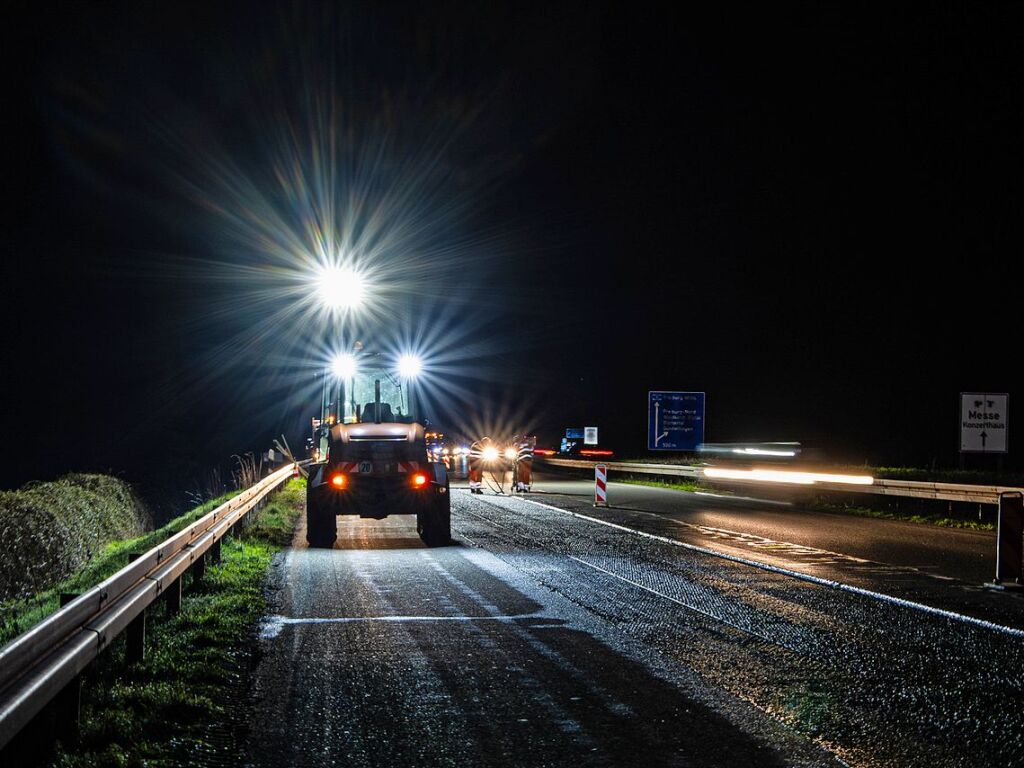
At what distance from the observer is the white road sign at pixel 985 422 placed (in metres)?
23.6

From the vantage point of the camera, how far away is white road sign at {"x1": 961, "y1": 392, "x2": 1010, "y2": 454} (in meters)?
23.6

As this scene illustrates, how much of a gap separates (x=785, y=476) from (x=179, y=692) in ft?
85.1

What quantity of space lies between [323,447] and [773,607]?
16.4m

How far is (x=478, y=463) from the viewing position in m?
33.6

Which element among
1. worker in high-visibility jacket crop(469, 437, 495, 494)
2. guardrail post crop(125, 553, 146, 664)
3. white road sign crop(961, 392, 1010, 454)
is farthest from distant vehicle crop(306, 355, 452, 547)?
worker in high-visibility jacket crop(469, 437, 495, 494)

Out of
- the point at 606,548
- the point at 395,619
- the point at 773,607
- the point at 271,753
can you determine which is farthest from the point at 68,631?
the point at 606,548

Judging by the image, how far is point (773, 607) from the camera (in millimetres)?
10617

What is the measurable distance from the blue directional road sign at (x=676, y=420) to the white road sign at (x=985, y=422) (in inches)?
635

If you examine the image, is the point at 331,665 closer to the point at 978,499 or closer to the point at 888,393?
the point at 978,499

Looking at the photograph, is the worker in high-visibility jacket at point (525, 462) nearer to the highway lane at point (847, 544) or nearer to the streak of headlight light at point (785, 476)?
the highway lane at point (847, 544)

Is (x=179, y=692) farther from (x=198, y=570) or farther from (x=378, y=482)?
(x=378, y=482)

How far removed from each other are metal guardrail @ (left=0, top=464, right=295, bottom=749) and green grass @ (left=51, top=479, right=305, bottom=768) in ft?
1.09

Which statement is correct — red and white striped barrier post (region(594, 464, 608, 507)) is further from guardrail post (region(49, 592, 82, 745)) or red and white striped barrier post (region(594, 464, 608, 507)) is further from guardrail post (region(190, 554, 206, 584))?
guardrail post (region(49, 592, 82, 745))

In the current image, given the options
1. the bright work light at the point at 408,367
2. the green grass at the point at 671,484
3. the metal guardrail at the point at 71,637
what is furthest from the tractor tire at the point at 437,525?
the green grass at the point at 671,484
